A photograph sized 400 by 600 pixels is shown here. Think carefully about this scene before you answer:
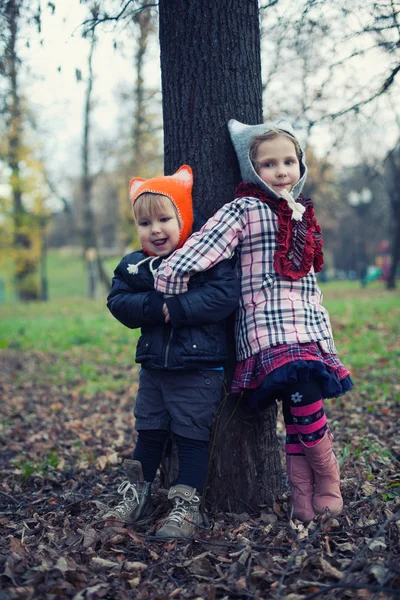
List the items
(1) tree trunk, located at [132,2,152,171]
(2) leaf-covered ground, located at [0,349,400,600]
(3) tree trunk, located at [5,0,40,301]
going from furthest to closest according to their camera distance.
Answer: (1) tree trunk, located at [132,2,152,171], (3) tree trunk, located at [5,0,40,301], (2) leaf-covered ground, located at [0,349,400,600]

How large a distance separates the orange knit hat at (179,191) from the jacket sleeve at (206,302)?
0.33 meters

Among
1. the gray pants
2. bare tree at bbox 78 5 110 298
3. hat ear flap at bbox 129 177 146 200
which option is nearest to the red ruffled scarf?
hat ear flap at bbox 129 177 146 200

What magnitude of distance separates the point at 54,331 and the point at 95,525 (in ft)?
30.7

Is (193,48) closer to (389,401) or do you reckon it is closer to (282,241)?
(282,241)

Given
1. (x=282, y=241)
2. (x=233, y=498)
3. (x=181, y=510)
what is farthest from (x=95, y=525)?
(x=282, y=241)

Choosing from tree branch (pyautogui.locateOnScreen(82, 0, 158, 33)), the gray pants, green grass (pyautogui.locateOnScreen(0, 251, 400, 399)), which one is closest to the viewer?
the gray pants

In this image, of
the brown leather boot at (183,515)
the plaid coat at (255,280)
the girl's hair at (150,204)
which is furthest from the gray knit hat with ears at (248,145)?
the brown leather boot at (183,515)

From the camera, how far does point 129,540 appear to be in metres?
2.89

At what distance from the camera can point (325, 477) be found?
3.07m

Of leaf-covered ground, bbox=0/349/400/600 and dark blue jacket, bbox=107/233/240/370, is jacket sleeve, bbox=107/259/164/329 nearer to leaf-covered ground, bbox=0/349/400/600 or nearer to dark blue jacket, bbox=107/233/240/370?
dark blue jacket, bbox=107/233/240/370

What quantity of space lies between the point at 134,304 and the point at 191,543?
1.25 meters

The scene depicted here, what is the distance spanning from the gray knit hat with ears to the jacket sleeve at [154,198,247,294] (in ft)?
0.66

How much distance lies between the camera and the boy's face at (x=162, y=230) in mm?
3135

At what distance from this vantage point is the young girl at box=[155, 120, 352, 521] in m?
2.96
